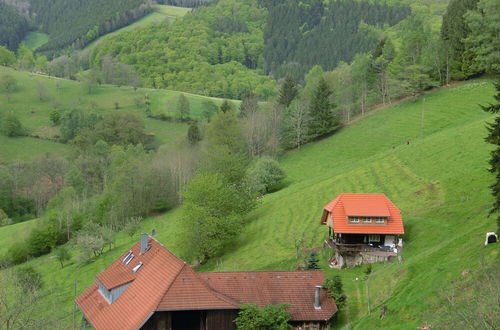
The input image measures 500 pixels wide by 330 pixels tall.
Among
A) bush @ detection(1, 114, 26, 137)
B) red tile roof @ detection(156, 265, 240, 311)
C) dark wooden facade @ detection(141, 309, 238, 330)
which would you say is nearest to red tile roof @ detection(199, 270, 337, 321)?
red tile roof @ detection(156, 265, 240, 311)

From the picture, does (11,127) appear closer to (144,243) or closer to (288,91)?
(288,91)

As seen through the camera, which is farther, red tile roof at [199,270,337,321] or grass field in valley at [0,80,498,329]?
red tile roof at [199,270,337,321]

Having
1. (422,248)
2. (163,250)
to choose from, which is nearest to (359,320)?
(422,248)

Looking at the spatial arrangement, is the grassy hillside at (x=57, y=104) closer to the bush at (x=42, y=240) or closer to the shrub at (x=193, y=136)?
the shrub at (x=193, y=136)

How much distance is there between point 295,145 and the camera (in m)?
94.9

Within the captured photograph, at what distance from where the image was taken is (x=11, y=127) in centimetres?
13650

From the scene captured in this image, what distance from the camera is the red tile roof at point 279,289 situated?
3716 centimetres

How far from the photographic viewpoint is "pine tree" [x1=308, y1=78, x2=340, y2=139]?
93.6 m

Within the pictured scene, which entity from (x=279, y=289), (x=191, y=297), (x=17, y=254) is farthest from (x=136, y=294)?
(x=17, y=254)

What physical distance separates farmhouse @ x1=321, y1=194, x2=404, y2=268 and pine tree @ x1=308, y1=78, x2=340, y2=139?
44.0m

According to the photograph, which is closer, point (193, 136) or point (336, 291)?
point (336, 291)

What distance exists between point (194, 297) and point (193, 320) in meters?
2.55

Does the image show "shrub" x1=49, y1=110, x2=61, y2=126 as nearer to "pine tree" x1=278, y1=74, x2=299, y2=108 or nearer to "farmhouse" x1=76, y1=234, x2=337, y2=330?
"pine tree" x1=278, y1=74, x2=299, y2=108

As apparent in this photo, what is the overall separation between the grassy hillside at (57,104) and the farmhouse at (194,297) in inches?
3721
